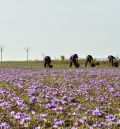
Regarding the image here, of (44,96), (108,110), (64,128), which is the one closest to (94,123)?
(64,128)

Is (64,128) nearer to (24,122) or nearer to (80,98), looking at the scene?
(24,122)

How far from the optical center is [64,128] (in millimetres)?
10102

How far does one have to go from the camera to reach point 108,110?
13320 millimetres

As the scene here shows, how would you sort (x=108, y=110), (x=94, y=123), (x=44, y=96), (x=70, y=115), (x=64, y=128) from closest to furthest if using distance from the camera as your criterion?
1. (x=64, y=128)
2. (x=94, y=123)
3. (x=70, y=115)
4. (x=108, y=110)
5. (x=44, y=96)

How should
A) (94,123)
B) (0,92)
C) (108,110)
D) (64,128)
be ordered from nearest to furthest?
(64,128) < (94,123) < (108,110) < (0,92)

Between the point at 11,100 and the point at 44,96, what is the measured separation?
5.25ft

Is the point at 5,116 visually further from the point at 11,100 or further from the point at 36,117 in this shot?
the point at 11,100

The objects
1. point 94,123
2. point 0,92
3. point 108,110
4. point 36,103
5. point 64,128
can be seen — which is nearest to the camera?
point 64,128

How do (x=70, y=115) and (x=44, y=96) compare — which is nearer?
(x=70, y=115)

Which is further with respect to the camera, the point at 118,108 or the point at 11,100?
the point at 11,100

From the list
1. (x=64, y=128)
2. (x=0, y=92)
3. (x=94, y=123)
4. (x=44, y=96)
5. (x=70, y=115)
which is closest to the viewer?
(x=64, y=128)

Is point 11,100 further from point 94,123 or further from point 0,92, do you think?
point 94,123

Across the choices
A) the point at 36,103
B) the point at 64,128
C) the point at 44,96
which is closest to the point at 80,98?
the point at 44,96

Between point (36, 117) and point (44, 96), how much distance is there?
14.8 feet
